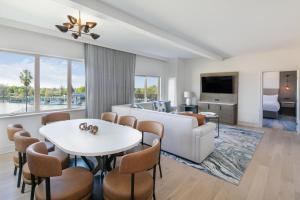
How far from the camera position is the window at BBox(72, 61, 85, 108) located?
4543mm

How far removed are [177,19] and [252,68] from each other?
13.6 ft

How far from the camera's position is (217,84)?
655cm

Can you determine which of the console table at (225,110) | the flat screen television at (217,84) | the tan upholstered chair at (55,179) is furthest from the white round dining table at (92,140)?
the flat screen television at (217,84)

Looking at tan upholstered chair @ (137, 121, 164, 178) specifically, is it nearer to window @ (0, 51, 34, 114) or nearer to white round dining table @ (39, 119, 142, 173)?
white round dining table @ (39, 119, 142, 173)

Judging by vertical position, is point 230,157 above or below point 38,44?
below

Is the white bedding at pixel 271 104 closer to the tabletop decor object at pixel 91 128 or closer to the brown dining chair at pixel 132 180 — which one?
the brown dining chair at pixel 132 180

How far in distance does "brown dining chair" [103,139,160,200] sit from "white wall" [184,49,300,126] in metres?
5.46

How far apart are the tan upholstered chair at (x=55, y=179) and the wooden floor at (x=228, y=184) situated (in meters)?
0.92

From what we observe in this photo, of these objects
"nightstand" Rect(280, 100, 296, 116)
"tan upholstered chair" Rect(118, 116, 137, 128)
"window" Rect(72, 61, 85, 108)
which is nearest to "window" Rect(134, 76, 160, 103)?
"window" Rect(72, 61, 85, 108)

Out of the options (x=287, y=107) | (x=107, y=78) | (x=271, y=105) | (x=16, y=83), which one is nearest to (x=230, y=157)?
(x=107, y=78)

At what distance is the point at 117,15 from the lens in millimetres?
2668

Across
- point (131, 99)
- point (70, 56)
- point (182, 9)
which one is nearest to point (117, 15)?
point (182, 9)

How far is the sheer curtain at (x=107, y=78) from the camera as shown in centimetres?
459

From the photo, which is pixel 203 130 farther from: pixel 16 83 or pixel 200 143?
pixel 16 83
